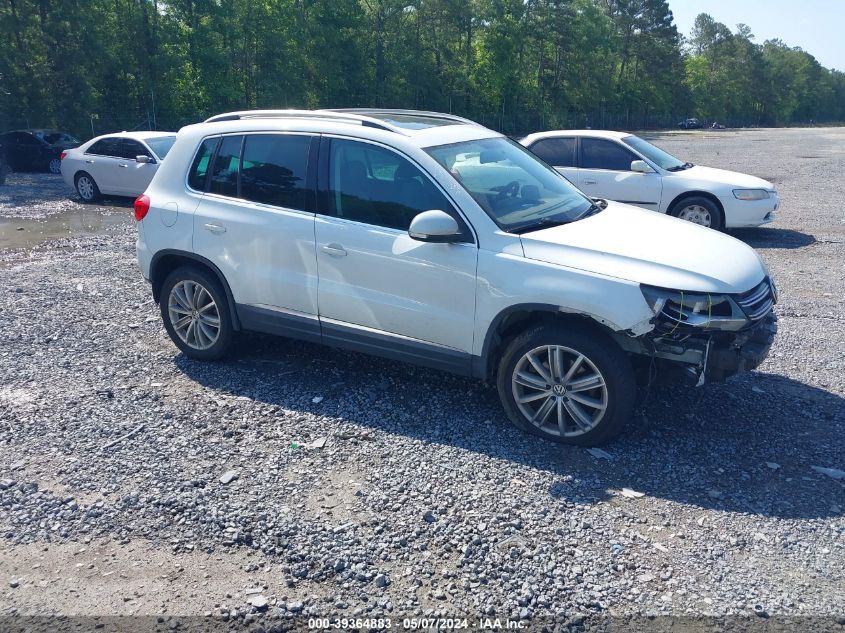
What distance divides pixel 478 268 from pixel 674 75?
92.2 metres

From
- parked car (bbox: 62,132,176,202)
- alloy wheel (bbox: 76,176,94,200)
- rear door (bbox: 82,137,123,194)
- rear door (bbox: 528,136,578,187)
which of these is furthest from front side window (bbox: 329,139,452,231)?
alloy wheel (bbox: 76,176,94,200)

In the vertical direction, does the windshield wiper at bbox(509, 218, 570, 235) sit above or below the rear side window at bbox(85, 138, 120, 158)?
below

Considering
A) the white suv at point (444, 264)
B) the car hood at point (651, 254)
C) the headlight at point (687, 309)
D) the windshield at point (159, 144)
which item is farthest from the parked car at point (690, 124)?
the headlight at point (687, 309)

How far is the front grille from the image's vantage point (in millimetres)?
4531

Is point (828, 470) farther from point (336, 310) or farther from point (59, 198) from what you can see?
point (59, 198)

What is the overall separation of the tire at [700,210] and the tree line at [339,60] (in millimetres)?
32046

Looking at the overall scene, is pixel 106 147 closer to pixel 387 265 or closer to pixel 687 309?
pixel 387 265

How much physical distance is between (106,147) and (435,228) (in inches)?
560

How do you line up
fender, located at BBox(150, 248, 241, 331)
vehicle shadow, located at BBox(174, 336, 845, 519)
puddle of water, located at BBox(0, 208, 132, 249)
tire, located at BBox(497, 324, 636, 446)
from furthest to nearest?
puddle of water, located at BBox(0, 208, 132, 249) → fender, located at BBox(150, 248, 241, 331) → tire, located at BBox(497, 324, 636, 446) → vehicle shadow, located at BBox(174, 336, 845, 519)

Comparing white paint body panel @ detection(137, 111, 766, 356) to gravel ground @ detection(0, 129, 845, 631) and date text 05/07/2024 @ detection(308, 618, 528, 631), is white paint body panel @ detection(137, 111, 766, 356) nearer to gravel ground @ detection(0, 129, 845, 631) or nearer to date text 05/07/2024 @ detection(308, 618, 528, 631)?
gravel ground @ detection(0, 129, 845, 631)

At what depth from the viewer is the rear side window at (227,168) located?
5.93m

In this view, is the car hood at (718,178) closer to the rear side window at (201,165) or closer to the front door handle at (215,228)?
the rear side window at (201,165)

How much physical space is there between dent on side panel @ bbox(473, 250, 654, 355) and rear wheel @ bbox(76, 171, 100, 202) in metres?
14.9

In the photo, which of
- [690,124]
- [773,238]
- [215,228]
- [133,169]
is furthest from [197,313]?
[690,124]
